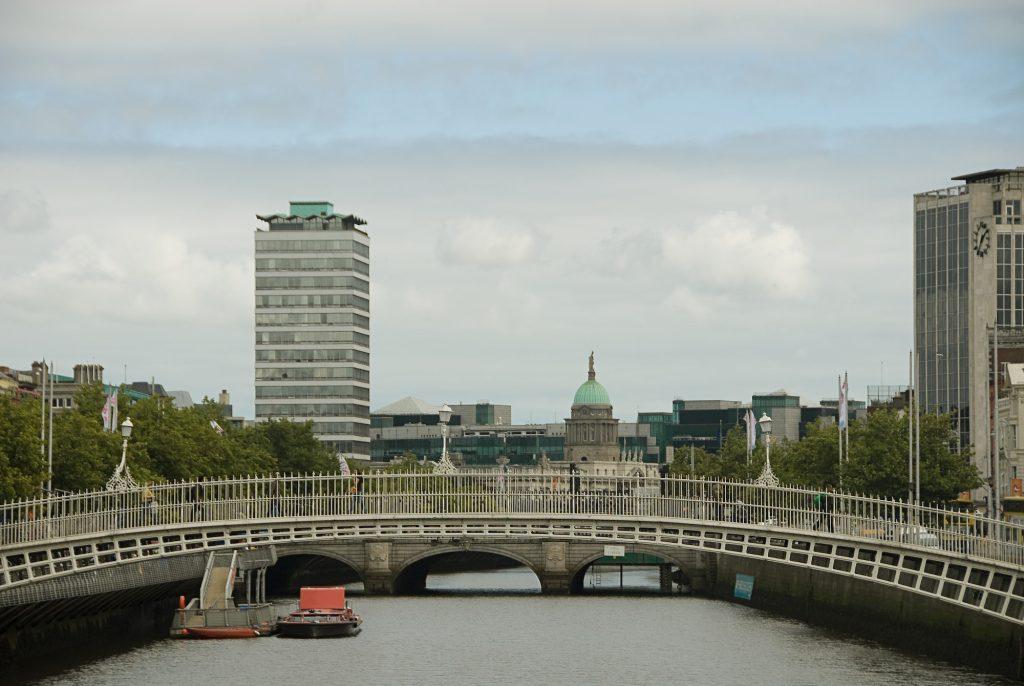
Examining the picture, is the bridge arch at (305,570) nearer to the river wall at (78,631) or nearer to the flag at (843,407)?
the river wall at (78,631)

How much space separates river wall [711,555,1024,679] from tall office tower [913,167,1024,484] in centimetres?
6445

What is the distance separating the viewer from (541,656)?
84688mm

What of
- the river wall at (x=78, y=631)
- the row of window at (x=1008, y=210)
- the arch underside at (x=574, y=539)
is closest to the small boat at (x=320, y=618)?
the river wall at (x=78, y=631)

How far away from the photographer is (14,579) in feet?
244

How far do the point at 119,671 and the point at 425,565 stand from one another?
71.0m

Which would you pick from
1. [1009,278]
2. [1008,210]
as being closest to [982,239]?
[1008,210]

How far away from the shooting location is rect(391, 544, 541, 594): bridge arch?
132 metres

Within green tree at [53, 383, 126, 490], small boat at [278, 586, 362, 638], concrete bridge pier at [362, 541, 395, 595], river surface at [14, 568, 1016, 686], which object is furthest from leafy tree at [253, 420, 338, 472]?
small boat at [278, 586, 362, 638]

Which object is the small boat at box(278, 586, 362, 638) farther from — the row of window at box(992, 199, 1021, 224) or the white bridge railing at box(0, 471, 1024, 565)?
the row of window at box(992, 199, 1021, 224)

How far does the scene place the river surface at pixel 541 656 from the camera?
7450cm

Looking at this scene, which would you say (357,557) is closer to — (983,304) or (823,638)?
(823,638)

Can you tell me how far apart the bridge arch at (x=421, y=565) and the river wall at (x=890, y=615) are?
62.8 ft

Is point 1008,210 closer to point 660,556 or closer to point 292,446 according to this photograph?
point 660,556

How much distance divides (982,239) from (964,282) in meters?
5.82
